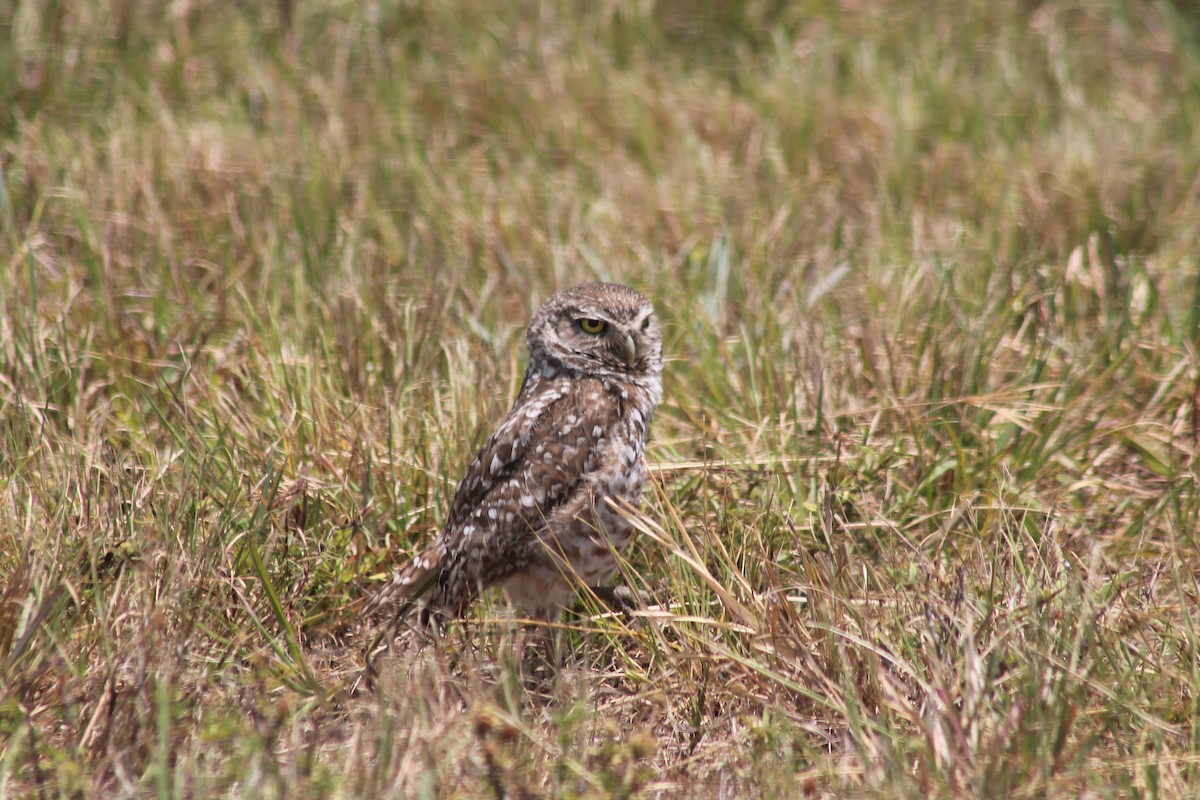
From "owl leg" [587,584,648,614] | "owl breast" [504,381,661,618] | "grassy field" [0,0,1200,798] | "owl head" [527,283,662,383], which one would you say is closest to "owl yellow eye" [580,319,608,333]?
"owl head" [527,283,662,383]

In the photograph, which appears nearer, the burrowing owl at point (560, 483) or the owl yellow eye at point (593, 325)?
the burrowing owl at point (560, 483)

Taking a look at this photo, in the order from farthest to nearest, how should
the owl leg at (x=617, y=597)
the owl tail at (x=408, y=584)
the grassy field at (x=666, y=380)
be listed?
1. the owl leg at (x=617, y=597)
2. the owl tail at (x=408, y=584)
3. the grassy field at (x=666, y=380)

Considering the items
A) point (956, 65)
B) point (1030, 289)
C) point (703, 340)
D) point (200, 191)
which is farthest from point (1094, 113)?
point (200, 191)

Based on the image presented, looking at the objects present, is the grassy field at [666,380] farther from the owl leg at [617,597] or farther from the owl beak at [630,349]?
the owl beak at [630,349]

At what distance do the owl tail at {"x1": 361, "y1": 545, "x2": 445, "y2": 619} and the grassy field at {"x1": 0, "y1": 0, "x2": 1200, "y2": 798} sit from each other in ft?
0.37

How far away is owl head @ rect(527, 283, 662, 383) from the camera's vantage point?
409cm

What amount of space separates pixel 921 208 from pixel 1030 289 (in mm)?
1294

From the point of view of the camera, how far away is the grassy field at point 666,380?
2994 mm

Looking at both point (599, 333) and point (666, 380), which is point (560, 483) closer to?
point (599, 333)

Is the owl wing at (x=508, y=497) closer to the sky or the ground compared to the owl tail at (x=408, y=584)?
closer to the sky

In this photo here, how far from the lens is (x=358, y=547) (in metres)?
4.04

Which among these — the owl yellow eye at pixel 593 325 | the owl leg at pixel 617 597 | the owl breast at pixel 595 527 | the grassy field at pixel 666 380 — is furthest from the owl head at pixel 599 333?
the owl leg at pixel 617 597

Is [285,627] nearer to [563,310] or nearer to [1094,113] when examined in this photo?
[563,310]

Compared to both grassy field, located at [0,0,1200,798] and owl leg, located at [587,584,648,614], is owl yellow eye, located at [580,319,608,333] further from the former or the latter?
owl leg, located at [587,584,648,614]
